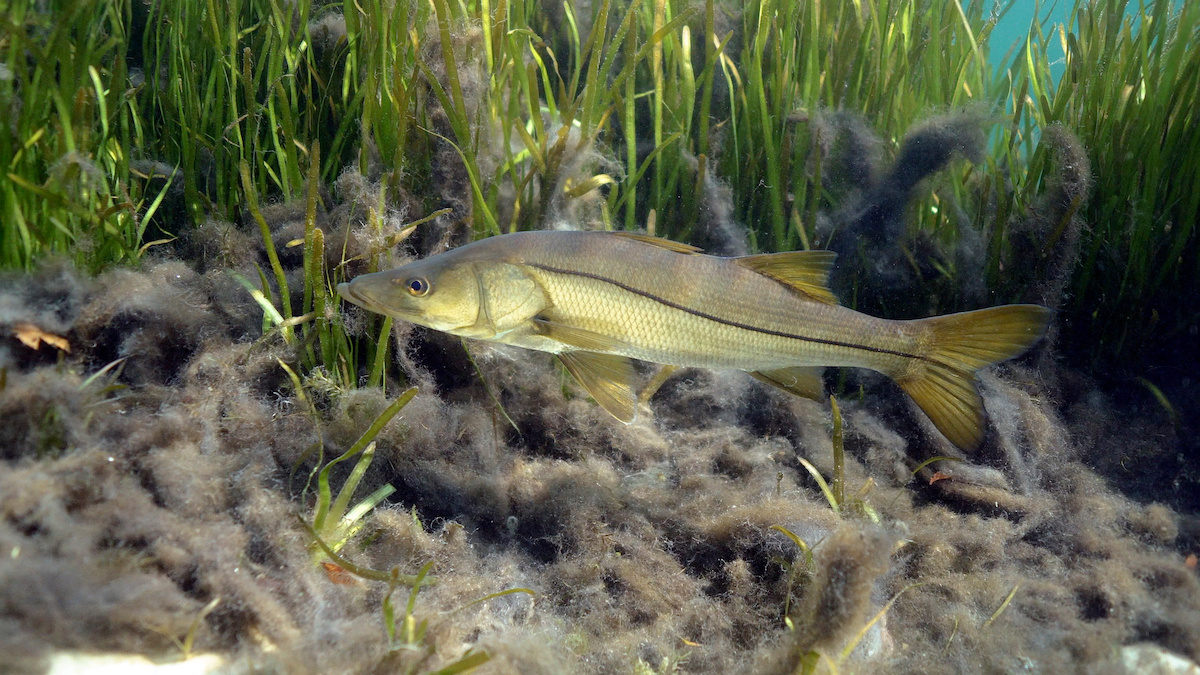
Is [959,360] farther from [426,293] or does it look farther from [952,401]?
[426,293]

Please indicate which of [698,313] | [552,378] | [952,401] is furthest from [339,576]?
[952,401]

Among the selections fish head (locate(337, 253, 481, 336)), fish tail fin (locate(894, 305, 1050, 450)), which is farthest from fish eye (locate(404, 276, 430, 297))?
fish tail fin (locate(894, 305, 1050, 450))

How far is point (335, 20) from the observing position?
13.0 feet

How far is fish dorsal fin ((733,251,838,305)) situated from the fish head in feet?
4.04

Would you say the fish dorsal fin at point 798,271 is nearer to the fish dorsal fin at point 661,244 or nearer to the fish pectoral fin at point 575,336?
the fish dorsal fin at point 661,244

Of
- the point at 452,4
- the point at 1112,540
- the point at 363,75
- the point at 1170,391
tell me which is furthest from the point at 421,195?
the point at 1170,391

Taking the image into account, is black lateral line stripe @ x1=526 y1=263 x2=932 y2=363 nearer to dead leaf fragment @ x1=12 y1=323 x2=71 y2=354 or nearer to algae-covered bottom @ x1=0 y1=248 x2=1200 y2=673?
algae-covered bottom @ x1=0 y1=248 x2=1200 y2=673

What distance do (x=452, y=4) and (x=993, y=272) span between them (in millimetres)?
4076

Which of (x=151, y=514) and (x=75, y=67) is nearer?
(x=151, y=514)

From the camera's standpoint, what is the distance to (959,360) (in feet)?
8.79

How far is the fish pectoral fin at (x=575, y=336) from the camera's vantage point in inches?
100

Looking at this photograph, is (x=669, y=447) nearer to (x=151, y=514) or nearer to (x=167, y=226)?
(x=151, y=514)

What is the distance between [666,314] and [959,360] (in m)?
1.40

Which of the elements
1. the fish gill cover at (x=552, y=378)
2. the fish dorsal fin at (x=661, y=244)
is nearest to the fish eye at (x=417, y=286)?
the fish gill cover at (x=552, y=378)
